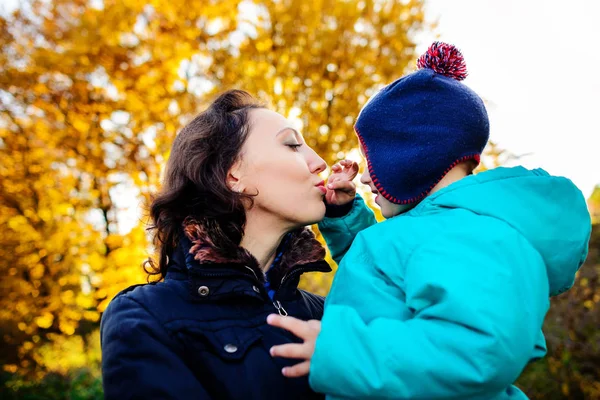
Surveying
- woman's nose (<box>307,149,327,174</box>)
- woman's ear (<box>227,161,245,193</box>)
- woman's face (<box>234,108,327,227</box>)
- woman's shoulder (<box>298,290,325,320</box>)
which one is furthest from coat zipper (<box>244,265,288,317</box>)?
woman's nose (<box>307,149,327,174</box>)

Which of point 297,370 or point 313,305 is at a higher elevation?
point 297,370

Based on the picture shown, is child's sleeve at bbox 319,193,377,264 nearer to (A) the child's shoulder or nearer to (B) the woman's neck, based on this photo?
(B) the woman's neck

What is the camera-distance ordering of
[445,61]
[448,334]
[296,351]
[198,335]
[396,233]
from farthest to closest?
1. [445,61]
2. [198,335]
3. [396,233]
4. [296,351]
5. [448,334]

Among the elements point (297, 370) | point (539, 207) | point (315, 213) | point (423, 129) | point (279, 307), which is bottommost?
point (279, 307)

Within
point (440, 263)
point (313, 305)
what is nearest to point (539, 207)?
point (440, 263)

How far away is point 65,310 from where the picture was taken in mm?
6484

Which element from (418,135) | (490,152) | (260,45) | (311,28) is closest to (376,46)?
(311,28)

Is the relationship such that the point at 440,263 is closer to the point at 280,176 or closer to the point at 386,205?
the point at 386,205

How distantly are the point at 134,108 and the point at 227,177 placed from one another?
3.44 m

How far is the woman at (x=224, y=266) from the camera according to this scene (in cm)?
137

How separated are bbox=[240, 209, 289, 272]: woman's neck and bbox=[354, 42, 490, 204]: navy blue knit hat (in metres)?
0.50

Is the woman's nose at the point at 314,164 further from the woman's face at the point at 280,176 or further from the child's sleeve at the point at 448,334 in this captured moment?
the child's sleeve at the point at 448,334

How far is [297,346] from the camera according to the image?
122 cm

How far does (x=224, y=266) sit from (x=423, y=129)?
0.79m
